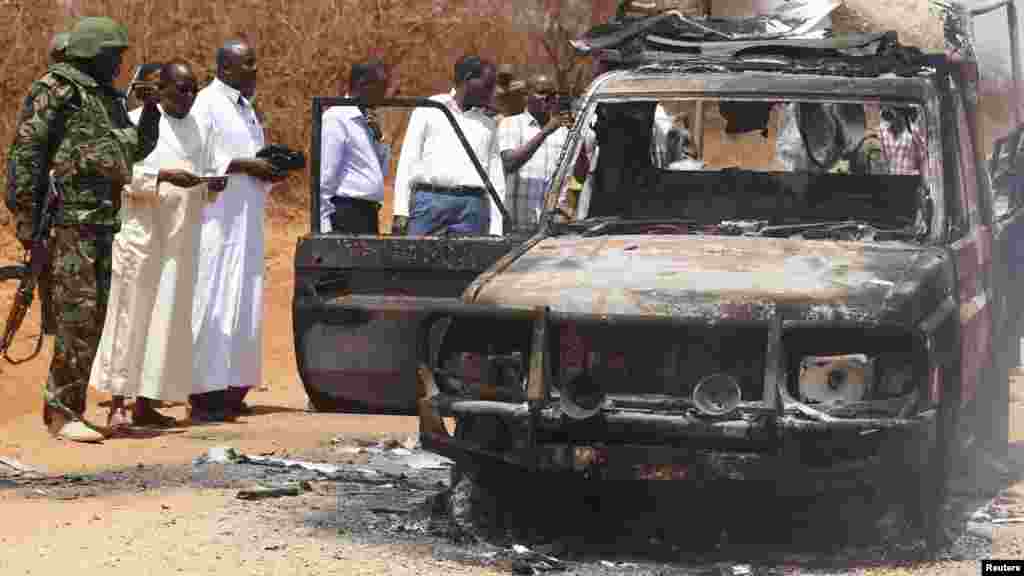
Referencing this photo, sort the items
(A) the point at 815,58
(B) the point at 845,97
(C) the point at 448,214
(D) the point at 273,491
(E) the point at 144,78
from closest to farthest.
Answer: (B) the point at 845,97 < (D) the point at 273,491 < (A) the point at 815,58 < (E) the point at 144,78 < (C) the point at 448,214

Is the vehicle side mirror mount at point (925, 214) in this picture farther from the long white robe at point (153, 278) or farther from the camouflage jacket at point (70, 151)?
the long white robe at point (153, 278)

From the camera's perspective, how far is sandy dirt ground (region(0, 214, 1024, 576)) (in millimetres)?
6898

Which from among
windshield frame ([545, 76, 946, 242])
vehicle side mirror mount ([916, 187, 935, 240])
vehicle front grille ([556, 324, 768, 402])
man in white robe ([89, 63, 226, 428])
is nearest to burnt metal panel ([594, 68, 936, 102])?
windshield frame ([545, 76, 946, 242])

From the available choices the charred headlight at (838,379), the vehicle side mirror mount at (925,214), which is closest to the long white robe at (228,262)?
the vehicle side mirror mount at (925,214)

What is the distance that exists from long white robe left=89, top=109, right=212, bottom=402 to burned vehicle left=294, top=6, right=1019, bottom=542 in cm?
280

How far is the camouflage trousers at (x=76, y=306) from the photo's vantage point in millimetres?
9859

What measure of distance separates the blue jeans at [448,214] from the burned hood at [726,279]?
3.28 m

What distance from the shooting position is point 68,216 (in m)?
9.83

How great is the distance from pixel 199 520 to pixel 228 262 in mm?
3860

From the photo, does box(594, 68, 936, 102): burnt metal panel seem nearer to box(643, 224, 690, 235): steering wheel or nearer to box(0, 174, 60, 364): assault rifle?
box(643, 224, 690, 235): steering wheel

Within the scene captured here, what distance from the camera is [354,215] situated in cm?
1166

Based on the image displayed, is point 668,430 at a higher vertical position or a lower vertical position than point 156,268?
lower

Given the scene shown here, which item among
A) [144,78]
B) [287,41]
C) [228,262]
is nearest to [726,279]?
[144,78]

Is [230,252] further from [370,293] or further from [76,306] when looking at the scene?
[370,293]
